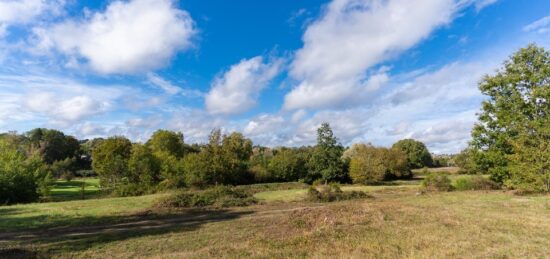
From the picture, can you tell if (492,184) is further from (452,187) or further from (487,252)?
(487,252)

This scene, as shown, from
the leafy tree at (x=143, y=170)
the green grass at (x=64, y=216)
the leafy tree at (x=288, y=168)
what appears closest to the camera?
the green grass at (x=64, y=216)

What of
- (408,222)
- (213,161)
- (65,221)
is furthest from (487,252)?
(213,161)

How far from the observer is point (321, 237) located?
1230cm

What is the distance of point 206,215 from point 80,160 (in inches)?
3499

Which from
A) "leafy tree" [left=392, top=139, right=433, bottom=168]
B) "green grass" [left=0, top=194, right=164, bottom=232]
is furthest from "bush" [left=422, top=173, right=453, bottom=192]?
"leafy tree" [left=392, top=139, right=433, bottom=168]

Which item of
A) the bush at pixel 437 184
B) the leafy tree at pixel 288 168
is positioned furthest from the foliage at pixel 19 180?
the bush at pixel 437 184

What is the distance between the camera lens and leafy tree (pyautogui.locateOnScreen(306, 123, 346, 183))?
54006 millimetres

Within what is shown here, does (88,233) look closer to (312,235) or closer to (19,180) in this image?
(312,235)

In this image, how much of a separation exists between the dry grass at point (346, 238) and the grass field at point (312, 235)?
0.03 m

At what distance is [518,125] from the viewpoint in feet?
86.9

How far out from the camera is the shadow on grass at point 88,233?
12070 millimetres

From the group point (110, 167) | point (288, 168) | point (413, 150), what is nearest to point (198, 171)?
point (110, 167)

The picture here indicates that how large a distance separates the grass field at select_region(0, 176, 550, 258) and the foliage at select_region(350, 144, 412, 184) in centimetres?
3430

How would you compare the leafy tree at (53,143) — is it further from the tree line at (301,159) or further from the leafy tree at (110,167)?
the leafy tree at (110,167)
